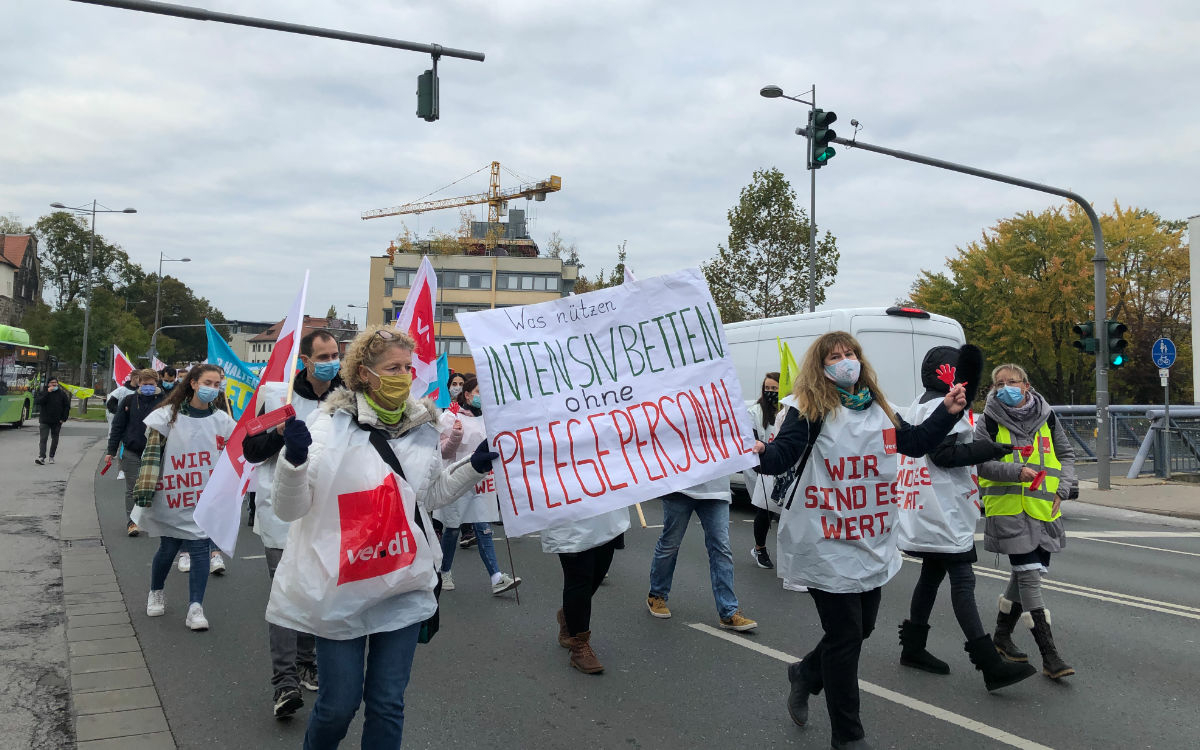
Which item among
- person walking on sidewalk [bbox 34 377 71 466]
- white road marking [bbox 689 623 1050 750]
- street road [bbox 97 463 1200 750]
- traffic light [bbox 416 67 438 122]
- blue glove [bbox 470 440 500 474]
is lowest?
street road [bbox 97 463 1200 750]

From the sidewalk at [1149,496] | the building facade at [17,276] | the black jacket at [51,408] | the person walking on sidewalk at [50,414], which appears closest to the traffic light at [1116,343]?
the sidewalk at [1149,496]

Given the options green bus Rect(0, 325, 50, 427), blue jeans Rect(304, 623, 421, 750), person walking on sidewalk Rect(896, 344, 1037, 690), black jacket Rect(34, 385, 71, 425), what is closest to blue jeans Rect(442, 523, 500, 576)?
person walking on sidewalk Rect(896, 344, 1037, 690)

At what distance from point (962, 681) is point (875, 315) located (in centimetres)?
730

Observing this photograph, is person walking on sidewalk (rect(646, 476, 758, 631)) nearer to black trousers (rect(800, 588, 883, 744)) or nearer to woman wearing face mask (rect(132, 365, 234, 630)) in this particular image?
black trousers (rect(800, 588, 883, 744))

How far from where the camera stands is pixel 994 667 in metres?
4.61

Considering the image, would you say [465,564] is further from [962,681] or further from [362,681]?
[362,681]

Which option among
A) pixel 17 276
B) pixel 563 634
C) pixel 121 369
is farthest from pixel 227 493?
pixel 17 276

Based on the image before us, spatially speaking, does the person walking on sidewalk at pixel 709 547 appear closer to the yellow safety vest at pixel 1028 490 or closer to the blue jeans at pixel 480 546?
the blue jeans at pixel 480 546

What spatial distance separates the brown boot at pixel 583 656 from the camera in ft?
16.6

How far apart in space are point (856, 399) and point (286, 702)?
10.1 ft

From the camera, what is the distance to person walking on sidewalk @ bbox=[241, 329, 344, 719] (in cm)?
438

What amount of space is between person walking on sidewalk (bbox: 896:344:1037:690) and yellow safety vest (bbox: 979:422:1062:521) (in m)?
0.14

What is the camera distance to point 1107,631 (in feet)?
19.9

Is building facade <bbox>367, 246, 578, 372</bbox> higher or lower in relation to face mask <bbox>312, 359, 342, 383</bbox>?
higher
